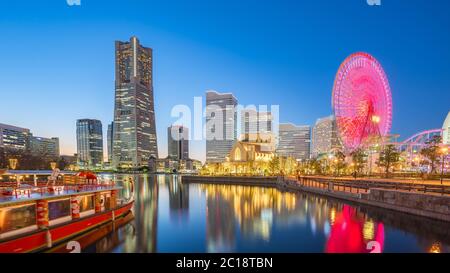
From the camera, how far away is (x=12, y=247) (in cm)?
1636

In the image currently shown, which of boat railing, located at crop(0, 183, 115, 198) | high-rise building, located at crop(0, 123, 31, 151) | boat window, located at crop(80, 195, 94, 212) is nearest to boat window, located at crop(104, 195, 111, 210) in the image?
boat railing, located at crop(0, 183, 115, 198)

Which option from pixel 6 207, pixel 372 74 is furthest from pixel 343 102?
pixel 6 207

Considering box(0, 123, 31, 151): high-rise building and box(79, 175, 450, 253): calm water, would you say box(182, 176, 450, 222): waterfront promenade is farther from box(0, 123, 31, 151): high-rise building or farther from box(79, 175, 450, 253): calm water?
box(0, 123, 31, 151): high-rise building

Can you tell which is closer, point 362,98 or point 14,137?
point 362,98

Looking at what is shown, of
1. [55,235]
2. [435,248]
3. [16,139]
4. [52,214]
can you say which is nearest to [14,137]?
[16,139]

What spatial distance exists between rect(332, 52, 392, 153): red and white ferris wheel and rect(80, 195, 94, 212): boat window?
56.0 metres

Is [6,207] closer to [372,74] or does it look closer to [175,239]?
[175,239]

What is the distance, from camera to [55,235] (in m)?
20.0

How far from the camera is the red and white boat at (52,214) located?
1753 centimetres

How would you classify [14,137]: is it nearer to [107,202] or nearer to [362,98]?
[107,202]

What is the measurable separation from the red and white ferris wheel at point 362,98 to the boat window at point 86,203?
5601 centimetres

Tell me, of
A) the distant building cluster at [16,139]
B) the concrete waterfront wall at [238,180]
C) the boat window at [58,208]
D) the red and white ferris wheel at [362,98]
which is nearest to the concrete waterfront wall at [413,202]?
the red and white ferris wheel at [362,98]

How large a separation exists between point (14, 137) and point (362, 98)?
204 meters

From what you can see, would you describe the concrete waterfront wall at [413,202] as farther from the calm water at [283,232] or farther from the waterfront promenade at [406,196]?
the calm water at [283,232]
